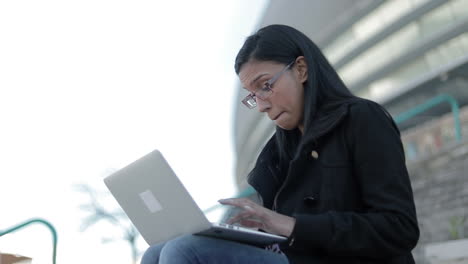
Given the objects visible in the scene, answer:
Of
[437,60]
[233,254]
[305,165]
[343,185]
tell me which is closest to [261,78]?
[305,165]

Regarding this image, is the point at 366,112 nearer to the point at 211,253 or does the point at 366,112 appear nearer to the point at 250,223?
the point at 250,223

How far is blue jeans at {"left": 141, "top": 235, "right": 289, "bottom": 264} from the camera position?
162cm

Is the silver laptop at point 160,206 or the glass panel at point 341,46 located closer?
the silver laptop at point 160,206

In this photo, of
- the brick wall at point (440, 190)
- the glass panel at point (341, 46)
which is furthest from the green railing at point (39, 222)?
the glass panel at point (341, 46)

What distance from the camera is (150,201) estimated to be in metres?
1.81

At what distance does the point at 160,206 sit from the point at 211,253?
23 cm

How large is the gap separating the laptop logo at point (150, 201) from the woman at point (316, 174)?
0.38ft

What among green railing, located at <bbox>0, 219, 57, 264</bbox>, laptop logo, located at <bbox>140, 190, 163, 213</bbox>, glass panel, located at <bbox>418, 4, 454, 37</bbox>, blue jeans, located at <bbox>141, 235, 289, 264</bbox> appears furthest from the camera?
glass panel, located at <bbox>418, 4, 454, 37</bbox>

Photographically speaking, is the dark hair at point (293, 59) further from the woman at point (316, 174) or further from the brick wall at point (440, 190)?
the brick wall at point (440, 190)

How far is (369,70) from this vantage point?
21.0 meters

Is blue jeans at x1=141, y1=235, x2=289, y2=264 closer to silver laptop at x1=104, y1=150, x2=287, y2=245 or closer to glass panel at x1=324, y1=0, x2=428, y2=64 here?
silver laptop at x1=104, y1=150, x2=287, y2=245

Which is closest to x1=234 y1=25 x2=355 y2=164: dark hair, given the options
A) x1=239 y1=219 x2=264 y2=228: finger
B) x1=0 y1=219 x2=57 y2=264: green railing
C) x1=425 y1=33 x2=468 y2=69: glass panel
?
x1=239 y1=219 x2=264 y2=228: finger

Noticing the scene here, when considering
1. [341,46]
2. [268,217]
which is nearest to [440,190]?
[268,217]

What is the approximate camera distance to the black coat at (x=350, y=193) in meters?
1.69
